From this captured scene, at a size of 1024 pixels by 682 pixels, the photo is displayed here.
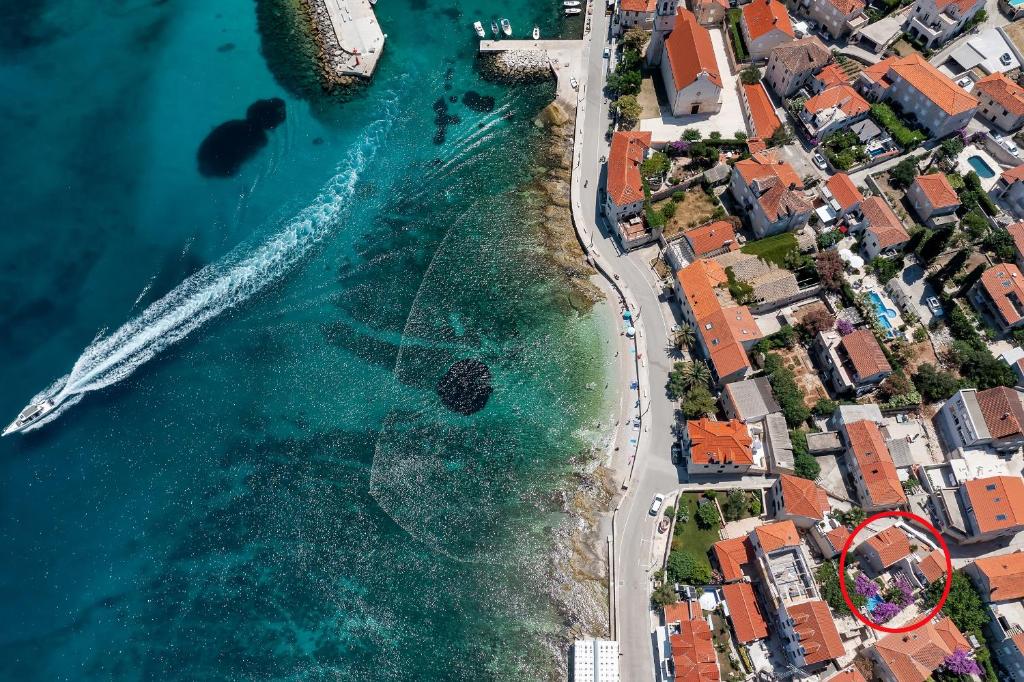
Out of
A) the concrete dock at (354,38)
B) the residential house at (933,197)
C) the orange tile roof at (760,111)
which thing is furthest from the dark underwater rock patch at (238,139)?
the residential house at (933,197)

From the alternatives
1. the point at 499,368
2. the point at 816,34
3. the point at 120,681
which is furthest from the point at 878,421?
the point at 120,681

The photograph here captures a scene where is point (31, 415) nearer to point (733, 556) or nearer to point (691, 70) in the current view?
point (733, 556)

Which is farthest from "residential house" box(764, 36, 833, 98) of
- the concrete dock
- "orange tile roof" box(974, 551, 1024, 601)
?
"orange tile roof" box(974, 551, 1024, 601)

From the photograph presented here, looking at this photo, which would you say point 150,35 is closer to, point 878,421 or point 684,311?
point 684,311

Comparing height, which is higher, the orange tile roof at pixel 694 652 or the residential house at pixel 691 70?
the residential house at pixel 691 70

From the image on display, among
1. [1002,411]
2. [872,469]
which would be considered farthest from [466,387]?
[1002,411]

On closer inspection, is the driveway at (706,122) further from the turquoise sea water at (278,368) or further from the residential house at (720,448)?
the residential house at (720,448)
